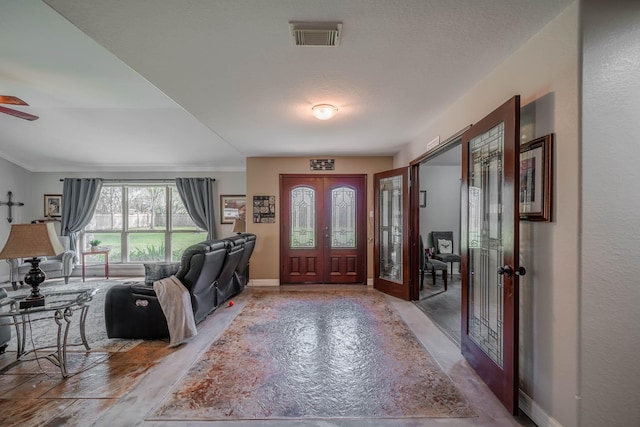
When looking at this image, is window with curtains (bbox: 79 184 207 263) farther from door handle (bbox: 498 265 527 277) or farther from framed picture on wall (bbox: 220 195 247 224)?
door handle (bbox: 498 265 527 277)

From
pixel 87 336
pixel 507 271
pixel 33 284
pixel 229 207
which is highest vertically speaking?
pixel 229 207

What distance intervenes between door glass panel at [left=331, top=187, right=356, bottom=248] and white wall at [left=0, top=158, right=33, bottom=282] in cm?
724

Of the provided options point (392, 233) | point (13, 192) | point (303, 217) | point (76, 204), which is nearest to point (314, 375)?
point (392, 233)

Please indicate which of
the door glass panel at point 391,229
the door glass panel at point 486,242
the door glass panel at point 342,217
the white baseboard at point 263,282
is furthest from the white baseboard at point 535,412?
the white baseboard at point 263,282

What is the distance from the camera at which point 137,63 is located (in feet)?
6.87

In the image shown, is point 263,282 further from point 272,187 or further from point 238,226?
point 272,187

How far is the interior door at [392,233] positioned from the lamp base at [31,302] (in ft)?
14.0

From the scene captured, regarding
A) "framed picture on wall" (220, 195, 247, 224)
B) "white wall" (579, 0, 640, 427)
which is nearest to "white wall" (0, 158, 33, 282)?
"framed picture on wall" (220, 195, 247, 224)

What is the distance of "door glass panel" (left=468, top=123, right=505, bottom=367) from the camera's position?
2.10 metres

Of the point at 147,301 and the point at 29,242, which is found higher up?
the point at 29,242

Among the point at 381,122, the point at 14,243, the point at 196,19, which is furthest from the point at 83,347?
the point at 381,122

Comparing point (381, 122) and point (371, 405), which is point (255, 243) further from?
point (371, 405)

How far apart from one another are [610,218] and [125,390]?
3468 millimetres

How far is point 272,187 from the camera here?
5.47m
